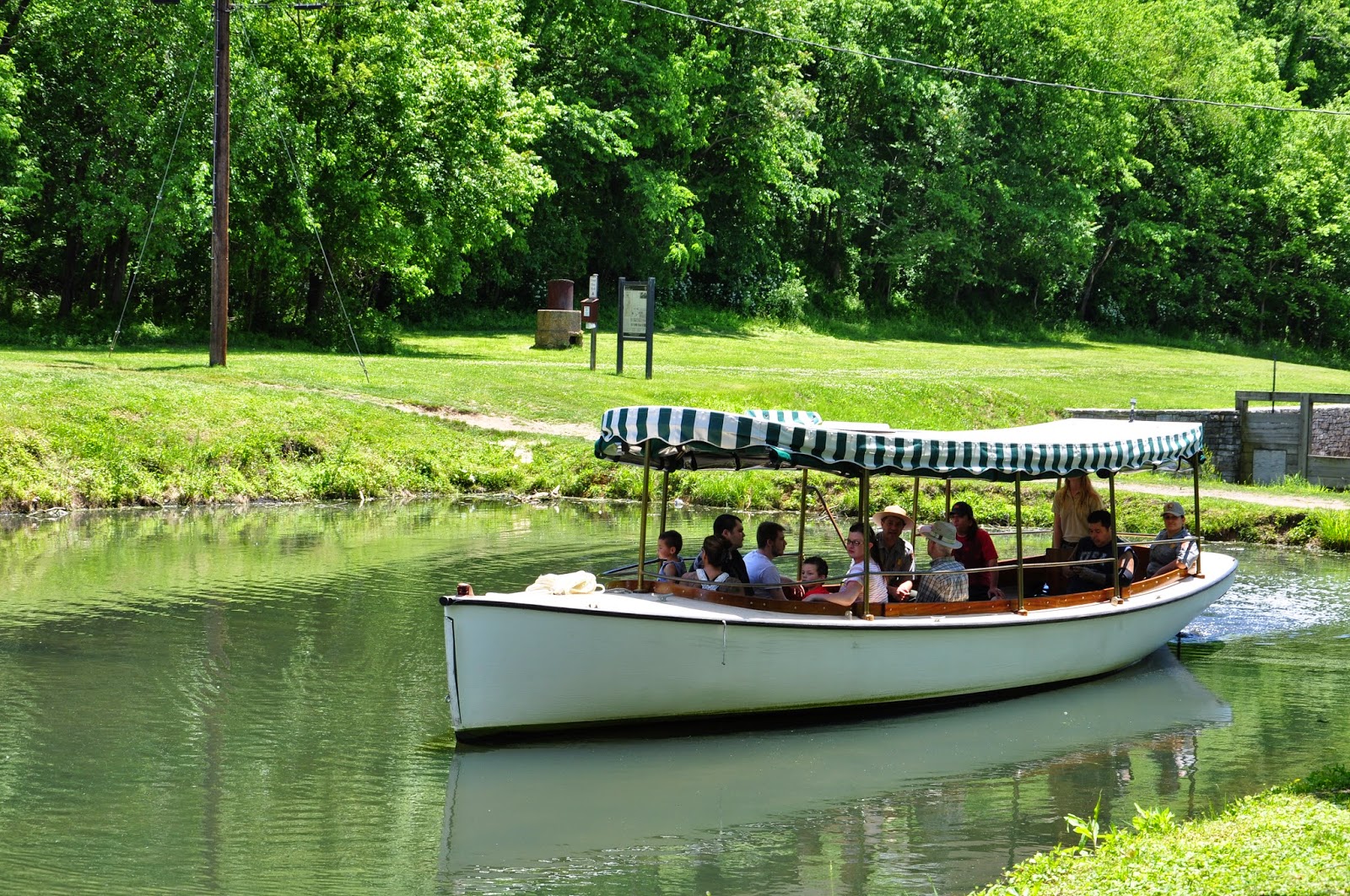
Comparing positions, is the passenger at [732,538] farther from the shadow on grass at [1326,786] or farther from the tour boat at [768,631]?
the shadow on grass at [1326,786]

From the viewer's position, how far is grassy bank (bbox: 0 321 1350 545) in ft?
75.8

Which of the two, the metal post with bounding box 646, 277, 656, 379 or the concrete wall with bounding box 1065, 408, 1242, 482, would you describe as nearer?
the concrete wall with bounding box 1065, 408, 1242, 482

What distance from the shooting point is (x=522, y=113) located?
3925 cm

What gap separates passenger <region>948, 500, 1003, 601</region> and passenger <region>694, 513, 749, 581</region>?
2.25 meters

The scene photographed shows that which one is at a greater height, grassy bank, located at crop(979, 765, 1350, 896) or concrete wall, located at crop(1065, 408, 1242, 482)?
concrete wall, located at crop(1065, 408, 1242, 482)

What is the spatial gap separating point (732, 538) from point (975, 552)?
8.61 feet

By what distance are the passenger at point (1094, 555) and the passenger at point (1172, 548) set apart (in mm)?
877

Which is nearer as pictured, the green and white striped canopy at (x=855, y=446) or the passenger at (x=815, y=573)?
the green and white striped canopy at (x=855, y=446)

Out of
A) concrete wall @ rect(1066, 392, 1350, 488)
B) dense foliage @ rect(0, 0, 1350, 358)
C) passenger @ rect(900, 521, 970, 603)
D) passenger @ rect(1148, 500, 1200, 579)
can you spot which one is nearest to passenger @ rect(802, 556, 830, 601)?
passenger @ rect(900, 521, 970, 603)

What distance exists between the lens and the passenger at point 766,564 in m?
12.9

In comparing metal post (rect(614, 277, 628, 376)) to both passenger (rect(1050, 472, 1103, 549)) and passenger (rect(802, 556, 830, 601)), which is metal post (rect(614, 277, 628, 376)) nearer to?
passenger (rect(1050, 472, 1103, 549))

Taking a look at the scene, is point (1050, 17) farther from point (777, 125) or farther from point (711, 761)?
point (711, 761)

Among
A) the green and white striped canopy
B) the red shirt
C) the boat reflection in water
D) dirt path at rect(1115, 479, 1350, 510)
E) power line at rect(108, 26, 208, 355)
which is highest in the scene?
power line at rect(108, 26, 208, 355)

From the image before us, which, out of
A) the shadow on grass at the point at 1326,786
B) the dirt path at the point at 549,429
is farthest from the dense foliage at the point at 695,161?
the shadow on grass at the point at 1326,786
